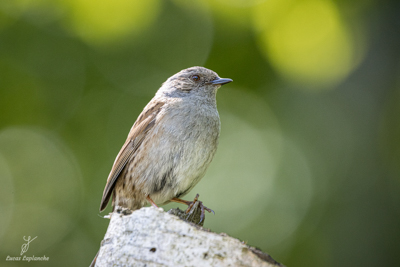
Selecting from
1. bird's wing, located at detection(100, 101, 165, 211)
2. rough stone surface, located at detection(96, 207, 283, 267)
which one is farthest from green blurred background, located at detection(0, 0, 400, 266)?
rough stone surface, located at detection(96, 207, 283, 267)

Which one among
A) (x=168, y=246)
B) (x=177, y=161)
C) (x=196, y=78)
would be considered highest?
(x=196, y=78)

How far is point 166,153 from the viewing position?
471cm

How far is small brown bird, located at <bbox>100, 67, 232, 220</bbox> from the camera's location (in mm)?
4715

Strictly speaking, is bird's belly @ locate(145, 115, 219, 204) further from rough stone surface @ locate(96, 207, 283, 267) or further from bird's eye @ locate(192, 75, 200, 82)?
rough stone surface @ locate(96, 207, 283, 267)

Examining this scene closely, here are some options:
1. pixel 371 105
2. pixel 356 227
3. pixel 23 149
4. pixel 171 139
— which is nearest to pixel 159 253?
pixel 171 139

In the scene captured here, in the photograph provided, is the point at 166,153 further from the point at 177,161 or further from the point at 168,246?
the point at 168,246

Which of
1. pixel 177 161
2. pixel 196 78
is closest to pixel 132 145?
pixel 177 161

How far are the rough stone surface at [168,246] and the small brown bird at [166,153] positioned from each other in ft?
6.07

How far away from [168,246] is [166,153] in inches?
91.1

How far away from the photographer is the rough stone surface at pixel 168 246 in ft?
7.73

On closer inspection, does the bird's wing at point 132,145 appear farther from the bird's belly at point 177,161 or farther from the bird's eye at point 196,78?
the bird's eye at point 196,78

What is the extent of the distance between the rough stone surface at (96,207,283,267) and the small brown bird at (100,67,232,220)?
185 centimetres

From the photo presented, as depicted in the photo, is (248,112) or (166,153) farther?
(248,112)

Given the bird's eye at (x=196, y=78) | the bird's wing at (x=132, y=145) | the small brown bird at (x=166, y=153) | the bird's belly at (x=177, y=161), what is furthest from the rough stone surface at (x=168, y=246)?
the bird's eye at (x=196, y=78)
